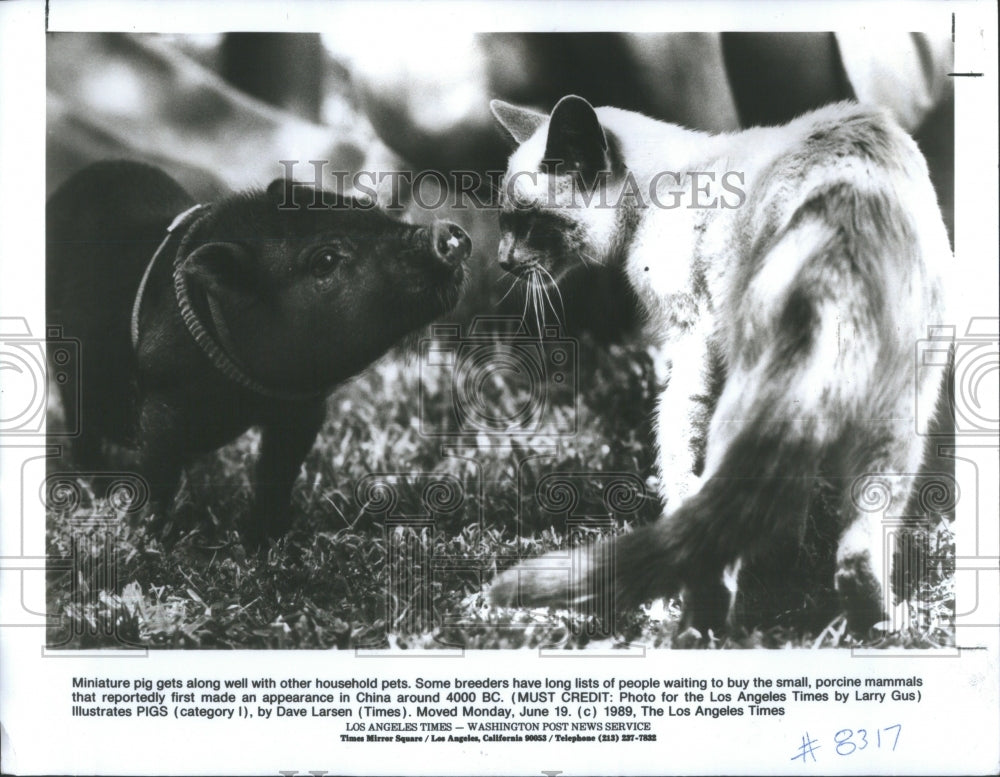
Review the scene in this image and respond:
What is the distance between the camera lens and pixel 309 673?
3414 millimetres

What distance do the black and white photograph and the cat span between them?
0.01 m

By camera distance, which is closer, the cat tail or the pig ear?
the cat tail

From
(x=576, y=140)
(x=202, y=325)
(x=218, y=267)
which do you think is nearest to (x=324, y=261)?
(x=218, y=267)

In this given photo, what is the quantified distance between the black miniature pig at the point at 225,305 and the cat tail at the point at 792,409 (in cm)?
93

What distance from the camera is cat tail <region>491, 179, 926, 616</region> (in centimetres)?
328

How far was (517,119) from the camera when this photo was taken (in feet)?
11.2

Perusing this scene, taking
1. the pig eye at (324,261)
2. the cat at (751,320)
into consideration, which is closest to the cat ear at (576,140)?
the cat at (751,320)

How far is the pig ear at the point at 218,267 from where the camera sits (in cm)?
341

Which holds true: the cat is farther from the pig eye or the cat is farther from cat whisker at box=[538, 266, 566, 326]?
the pig eye

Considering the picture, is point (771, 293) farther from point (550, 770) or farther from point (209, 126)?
point (209, 126)

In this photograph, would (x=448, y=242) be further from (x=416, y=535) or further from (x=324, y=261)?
(x=416, y=535)

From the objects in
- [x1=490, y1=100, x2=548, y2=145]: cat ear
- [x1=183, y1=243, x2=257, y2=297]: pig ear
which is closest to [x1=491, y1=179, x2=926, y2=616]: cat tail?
[x1=490, y1=100, x2=548, y2=145]: cat ear

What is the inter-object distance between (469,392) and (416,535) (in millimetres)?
512

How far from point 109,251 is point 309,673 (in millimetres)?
1586
